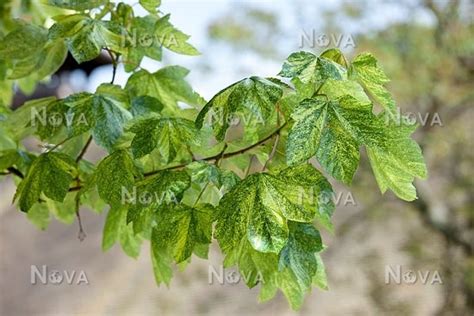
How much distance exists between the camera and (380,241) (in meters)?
2.78

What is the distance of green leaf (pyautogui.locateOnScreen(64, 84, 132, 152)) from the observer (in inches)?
22.3

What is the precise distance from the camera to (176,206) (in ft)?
1.72

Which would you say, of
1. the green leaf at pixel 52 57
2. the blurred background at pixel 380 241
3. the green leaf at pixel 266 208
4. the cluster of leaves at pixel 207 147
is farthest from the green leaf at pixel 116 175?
the blurred background at pixel 380 241

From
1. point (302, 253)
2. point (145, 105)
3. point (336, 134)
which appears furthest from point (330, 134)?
point (145, 105)

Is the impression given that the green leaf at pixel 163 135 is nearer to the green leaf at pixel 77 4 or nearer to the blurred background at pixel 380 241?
the green leaf at pixel 77 4

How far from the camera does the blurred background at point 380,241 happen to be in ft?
8.64

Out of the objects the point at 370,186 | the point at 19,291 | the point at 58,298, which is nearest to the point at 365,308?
the point at 370,186

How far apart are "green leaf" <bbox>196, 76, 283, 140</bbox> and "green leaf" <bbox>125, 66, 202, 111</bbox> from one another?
18cm

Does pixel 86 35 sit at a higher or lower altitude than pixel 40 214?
higher

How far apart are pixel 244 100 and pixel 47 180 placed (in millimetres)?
219

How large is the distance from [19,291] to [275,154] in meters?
2.37

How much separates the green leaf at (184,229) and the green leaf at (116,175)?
47 mm

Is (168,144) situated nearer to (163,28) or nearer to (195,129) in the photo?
(195,129)

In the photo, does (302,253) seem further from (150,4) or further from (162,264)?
(150,4)
